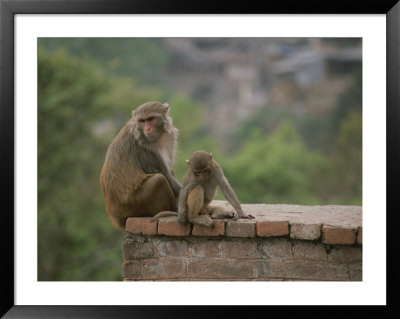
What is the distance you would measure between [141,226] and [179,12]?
224 centimetres

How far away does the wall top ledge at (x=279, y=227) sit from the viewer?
4.91 metres

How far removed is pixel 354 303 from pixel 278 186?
13023 mm

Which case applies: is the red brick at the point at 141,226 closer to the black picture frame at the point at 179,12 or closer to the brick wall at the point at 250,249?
the brick wall at the point at 250,249

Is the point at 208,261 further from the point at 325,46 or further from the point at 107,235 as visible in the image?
the point at 325,46

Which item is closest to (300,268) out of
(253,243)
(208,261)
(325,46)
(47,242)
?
(253,243)

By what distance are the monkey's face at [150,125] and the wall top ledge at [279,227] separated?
3.00 feet

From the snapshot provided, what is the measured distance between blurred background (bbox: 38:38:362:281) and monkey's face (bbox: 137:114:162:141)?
23.7ft

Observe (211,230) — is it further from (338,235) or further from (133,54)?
(133,54)

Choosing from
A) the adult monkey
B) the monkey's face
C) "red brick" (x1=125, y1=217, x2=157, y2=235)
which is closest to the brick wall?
"red brick" (x1=125, y1=217, x2=157, y2=235)

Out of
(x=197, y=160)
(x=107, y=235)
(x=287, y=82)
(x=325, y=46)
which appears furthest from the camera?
(x=287, y=82)

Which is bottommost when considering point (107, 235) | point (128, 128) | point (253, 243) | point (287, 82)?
point (107, 235)

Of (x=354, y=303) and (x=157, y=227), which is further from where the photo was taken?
(x=157, y=227)

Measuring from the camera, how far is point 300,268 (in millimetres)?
5012

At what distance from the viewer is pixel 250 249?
16.7 ft
